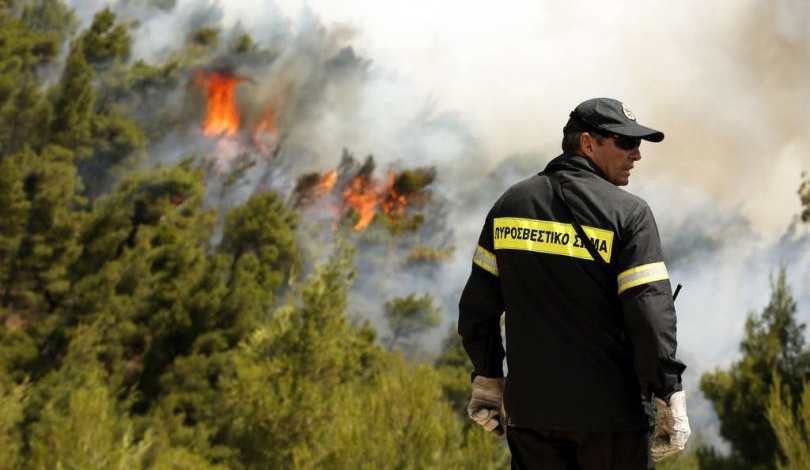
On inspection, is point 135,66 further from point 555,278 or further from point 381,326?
point 555,278

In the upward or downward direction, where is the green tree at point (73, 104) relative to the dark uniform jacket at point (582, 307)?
upward

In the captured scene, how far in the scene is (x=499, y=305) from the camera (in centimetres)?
327

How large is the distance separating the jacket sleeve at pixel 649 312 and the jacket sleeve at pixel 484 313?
0.47 meters

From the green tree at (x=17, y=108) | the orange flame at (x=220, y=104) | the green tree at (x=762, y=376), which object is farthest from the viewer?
the orange flame at (x=220, y=104)

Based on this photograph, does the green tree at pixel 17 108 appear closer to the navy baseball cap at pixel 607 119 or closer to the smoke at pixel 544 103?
the smoke at pixel 544 103

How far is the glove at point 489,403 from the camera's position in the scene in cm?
328

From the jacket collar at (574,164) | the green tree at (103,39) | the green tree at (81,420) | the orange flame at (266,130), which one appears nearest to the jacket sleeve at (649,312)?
the jacket collar at (574,164)

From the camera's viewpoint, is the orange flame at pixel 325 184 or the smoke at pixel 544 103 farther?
the orange flame at pixel 325 184

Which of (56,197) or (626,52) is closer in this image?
(56,197)

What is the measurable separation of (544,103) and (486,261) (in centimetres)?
4013

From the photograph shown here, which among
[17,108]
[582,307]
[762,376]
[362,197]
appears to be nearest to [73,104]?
[17,108]

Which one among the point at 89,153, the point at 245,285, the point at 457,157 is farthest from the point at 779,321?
the point at 457,157

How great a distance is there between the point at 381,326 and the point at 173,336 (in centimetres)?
Answer: 1307

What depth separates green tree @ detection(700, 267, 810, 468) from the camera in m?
18.9
